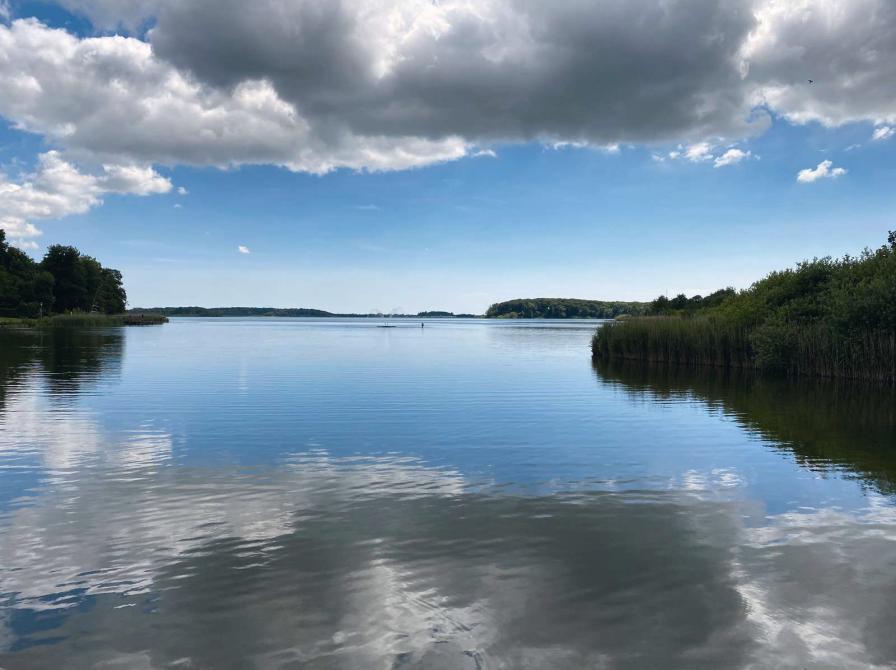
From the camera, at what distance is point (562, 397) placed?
28.5 m

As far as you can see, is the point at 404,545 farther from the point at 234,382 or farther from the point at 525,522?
the point at 234,382

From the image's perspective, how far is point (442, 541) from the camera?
9.73 m

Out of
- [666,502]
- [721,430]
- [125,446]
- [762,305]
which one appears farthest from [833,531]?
[762,305]

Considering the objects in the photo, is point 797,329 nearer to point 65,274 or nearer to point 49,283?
point 49,283

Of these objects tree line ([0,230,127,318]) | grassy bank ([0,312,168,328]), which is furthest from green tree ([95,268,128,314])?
grassy bank ([0,312,168,328])

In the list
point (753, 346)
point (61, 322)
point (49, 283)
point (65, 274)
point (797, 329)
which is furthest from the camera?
point (65, 274)

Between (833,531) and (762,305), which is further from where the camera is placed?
(762,305)

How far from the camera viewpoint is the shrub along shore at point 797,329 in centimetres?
3484

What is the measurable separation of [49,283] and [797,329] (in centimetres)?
14538

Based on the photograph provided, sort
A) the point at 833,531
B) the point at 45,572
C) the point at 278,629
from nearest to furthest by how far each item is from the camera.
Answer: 1. the point at 278,629
2. the point at 45,572
3. the point at 833,531

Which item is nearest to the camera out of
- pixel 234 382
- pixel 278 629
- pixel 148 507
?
pixel 278 629

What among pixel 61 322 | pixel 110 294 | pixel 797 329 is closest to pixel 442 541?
pixel 797 329

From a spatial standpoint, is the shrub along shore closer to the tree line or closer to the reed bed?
the reed bed

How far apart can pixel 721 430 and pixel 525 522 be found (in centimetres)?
1274
